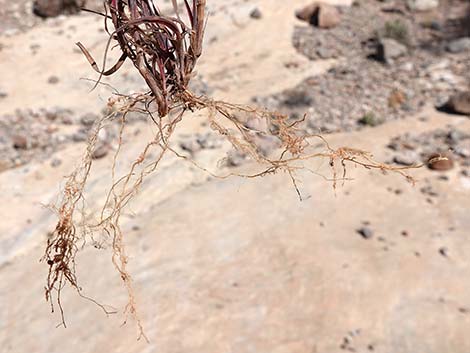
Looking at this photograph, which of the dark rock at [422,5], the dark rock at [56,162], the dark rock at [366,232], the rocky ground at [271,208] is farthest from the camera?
the dark rock at [422,5]

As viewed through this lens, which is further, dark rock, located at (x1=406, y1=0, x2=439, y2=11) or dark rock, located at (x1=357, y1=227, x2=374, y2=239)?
dark rock, located at (x1=406, y1=0, x2=439, y2=11)

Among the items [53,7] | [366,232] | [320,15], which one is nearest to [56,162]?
[366,232]

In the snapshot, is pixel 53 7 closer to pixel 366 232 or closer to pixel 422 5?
pixel 422 5

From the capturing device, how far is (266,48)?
11500 mm

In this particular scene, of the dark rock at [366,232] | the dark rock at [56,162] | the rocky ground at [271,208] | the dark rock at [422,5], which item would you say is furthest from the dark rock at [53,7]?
the dark rock at [366,232]

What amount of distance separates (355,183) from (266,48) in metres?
4.80

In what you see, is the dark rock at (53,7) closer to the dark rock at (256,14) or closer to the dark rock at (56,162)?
the dark rock at (256,14)

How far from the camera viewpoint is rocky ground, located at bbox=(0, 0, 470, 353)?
5.56 m

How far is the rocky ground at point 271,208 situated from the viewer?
5563 millimetres

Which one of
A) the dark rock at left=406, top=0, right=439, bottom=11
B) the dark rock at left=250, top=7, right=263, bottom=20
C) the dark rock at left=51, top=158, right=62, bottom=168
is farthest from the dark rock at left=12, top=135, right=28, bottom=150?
the dark rock at left=406, top=0, right=439, bottom=11

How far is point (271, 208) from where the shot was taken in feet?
23.7

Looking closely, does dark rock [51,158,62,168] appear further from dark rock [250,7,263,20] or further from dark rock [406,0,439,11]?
dark rock [406,0,439,11]

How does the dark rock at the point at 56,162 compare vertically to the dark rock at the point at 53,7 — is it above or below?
below

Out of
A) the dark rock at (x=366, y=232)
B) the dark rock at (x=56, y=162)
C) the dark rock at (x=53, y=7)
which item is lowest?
the dark rock at (x=366, y=232)
